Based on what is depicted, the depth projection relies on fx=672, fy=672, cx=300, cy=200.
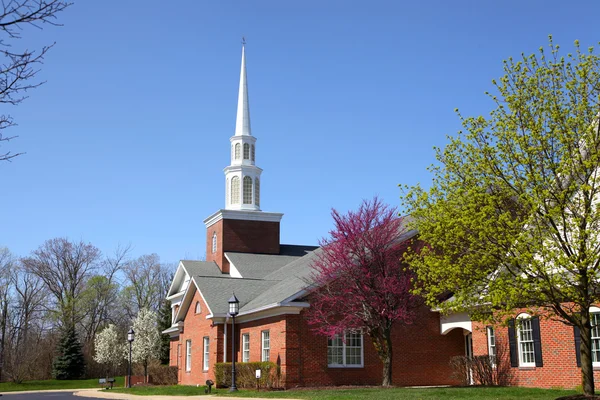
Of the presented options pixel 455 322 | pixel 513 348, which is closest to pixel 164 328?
pixel 455 322

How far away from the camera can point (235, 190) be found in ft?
147

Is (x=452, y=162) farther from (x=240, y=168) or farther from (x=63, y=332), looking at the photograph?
(x=63, y=332)

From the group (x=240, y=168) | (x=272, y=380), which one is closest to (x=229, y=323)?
(x=272, y=380)

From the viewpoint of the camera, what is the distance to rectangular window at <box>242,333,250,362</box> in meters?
30.5

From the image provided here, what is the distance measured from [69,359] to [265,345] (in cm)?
3525

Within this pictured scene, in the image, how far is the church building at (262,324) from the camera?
2681 centimetres

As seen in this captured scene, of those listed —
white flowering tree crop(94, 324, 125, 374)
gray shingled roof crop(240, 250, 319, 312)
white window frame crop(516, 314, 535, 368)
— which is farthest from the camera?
white flowering tree crop(94, 324, 125, 374)

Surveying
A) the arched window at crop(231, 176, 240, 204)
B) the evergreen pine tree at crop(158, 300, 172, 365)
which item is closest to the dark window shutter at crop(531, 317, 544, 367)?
the arched window at crop(231, 176, 240, 204)

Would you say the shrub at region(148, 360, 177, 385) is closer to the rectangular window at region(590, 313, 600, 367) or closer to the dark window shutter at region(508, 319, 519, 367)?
the dark window shutter at region(508, 319, 519, 367)

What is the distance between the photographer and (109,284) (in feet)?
238

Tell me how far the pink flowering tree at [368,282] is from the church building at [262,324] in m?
1.34

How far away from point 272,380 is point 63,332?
38577 mm

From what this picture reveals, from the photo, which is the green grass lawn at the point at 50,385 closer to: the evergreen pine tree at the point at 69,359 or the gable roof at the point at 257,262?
the evergreen pine tree at the point at 69,359

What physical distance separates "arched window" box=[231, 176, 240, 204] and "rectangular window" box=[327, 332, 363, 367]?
1909 cm
